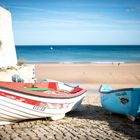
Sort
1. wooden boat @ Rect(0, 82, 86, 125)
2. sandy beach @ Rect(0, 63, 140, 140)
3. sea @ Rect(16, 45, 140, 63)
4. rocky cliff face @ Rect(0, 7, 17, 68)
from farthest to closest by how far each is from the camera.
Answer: sea @ Rect(16, 45, 140, 63)
rocky cliff face @ Rect(0, 7, 17, 68)
wooden boat @ Rect(0, 82, 86, 125)
sandy beach @ Rect(0, 63, 140, 140)

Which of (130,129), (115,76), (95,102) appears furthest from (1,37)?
(115,76)

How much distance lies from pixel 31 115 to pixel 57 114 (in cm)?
94

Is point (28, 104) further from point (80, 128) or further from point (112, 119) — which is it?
point (112, 119)

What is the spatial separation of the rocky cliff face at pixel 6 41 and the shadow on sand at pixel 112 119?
4547mm

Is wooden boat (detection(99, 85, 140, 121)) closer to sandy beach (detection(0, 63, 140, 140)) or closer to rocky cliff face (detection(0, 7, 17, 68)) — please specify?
sandy beach (detection(0, 63, 140, 140))

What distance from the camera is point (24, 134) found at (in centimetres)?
668

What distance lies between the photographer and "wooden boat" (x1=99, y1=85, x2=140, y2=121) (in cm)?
792

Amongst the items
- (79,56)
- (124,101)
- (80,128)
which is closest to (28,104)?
(80,128)

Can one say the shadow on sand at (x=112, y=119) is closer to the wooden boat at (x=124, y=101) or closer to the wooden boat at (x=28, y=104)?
the wooden boat at (x=124, y=101)

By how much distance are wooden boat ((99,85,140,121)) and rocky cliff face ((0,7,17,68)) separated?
5.51m

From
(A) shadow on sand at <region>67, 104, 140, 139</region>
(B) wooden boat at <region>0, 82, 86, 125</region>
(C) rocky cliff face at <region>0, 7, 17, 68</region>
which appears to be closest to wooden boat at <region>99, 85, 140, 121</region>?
(A) shadow on sand at <region>67, 104, 140, 139</region>

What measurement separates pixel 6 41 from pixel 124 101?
704cm

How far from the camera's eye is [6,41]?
13.0 metres

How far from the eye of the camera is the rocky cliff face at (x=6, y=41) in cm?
1236
